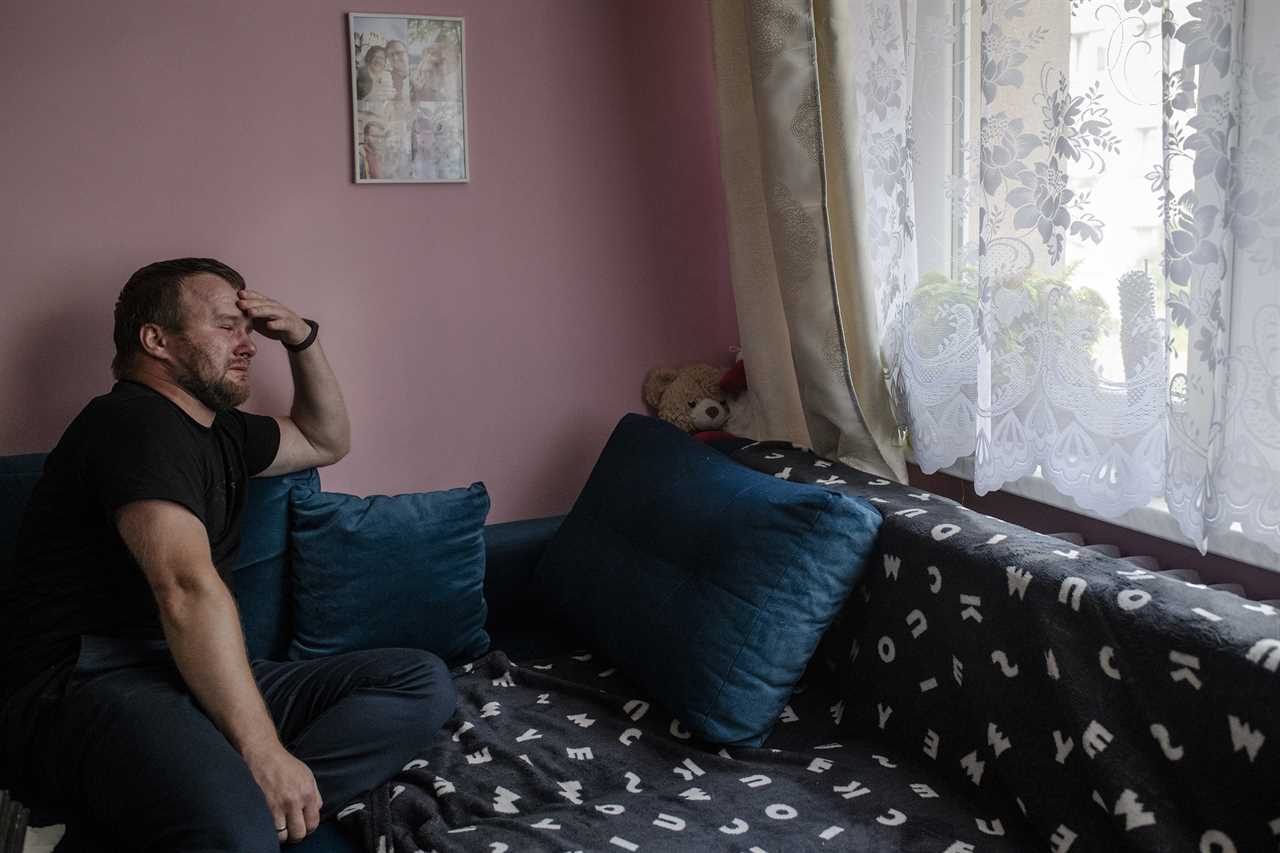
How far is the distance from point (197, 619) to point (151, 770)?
24cm

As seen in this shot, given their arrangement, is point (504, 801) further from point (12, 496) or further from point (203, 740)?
point (12, 496)

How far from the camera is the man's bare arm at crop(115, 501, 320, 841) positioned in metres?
1.74

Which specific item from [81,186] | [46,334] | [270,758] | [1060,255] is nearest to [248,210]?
[81,186]

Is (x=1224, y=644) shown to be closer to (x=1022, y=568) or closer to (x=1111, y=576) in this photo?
(x=1111, y=576)

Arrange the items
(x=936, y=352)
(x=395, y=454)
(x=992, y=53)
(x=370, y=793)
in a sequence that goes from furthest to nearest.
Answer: (x=395, y=454), (x=936, y=352), (x=370, y=793), (x=992, y=53)

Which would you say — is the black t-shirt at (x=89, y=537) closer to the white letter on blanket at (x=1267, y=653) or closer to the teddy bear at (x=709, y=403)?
the teddy bear at (x=709, y=403)

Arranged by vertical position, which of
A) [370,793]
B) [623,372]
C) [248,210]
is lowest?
[370,793]

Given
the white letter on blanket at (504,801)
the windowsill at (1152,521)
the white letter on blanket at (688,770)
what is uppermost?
the windowsill at (1152,521)

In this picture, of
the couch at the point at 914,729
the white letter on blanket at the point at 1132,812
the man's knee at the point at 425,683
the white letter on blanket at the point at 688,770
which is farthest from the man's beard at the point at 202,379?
the white letter on blanket at the point at 1132,812

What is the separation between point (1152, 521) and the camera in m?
1.63

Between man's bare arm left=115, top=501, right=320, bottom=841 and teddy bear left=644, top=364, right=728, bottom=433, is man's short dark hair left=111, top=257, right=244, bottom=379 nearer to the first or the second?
man's bare arm left=115, top=501, right=320, bottom=841

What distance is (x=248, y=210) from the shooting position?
2.38 meters

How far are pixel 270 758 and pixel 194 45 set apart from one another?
1502mm

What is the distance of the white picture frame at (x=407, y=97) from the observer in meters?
2.41
